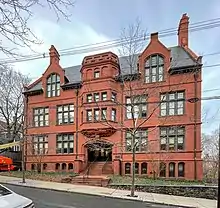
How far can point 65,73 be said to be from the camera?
3397cm

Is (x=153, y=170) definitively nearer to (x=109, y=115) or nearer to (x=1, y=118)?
(x=109, y=115)

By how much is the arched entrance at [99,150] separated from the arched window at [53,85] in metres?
6.85

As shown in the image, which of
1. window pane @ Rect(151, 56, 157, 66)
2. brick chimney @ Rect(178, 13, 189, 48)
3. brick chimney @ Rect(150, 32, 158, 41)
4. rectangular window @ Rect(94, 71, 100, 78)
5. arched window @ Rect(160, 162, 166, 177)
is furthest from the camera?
brick chimney @ Rect(178, 13, 189, 48)

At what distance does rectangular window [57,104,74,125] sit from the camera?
30641 mm

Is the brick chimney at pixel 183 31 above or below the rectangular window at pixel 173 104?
above

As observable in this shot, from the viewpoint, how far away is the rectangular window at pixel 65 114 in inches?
1206

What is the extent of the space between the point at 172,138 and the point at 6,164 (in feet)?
61.3

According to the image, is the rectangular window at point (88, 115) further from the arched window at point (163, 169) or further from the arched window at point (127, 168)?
the arched window at point (163, 169)

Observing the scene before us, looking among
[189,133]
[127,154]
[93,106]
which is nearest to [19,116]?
[93,106]

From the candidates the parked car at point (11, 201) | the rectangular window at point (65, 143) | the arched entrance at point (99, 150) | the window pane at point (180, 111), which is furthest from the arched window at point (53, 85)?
the parked car at point (11, 201)

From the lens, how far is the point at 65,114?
31.0m

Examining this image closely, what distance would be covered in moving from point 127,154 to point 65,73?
1240 cm

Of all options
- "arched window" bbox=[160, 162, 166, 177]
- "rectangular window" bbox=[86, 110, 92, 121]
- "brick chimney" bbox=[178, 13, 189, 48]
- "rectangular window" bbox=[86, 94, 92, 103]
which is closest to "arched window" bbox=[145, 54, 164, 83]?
"brick chimney" bbox=[178, 13, 189, 48]

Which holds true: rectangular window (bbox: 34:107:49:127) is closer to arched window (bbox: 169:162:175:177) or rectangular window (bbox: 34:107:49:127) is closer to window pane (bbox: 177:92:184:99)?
arched window (bbox: 169:162:175:177)
